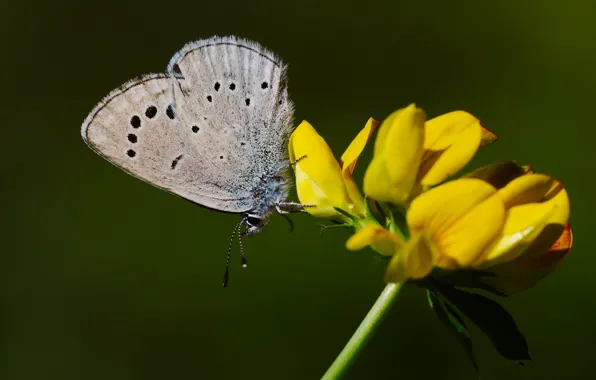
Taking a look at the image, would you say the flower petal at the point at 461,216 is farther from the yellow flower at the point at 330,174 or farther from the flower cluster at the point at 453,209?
the yellow flower at the point at 330,174

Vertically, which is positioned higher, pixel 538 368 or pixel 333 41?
pixel 333 41

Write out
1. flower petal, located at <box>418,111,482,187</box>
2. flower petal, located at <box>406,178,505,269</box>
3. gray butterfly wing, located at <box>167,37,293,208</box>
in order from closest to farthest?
flower petal, located at <box>406,178,505,269</box> < flower petal, located at <box>418,111,482,187</box> < gray butterfly wing, located at <box>167,37,293,208</box>

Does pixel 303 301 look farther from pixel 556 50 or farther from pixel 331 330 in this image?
pixel 556 50

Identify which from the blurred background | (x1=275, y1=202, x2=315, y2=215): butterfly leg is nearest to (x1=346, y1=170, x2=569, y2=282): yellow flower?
(x1=275, y1=202, x2=315, y2=215): butterfly leg

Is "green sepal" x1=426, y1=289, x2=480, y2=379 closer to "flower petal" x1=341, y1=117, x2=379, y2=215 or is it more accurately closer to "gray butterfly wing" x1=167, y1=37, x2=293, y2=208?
"flower petal" x1=341, y1=117, x2=379, y2=215

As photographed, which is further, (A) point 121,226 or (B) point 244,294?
(A) point 121,226

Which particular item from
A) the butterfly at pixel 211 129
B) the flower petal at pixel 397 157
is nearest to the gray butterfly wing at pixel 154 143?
the butterfly at pixel 211 129

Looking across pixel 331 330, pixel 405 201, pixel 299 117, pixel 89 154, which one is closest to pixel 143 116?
pixel 405 201
